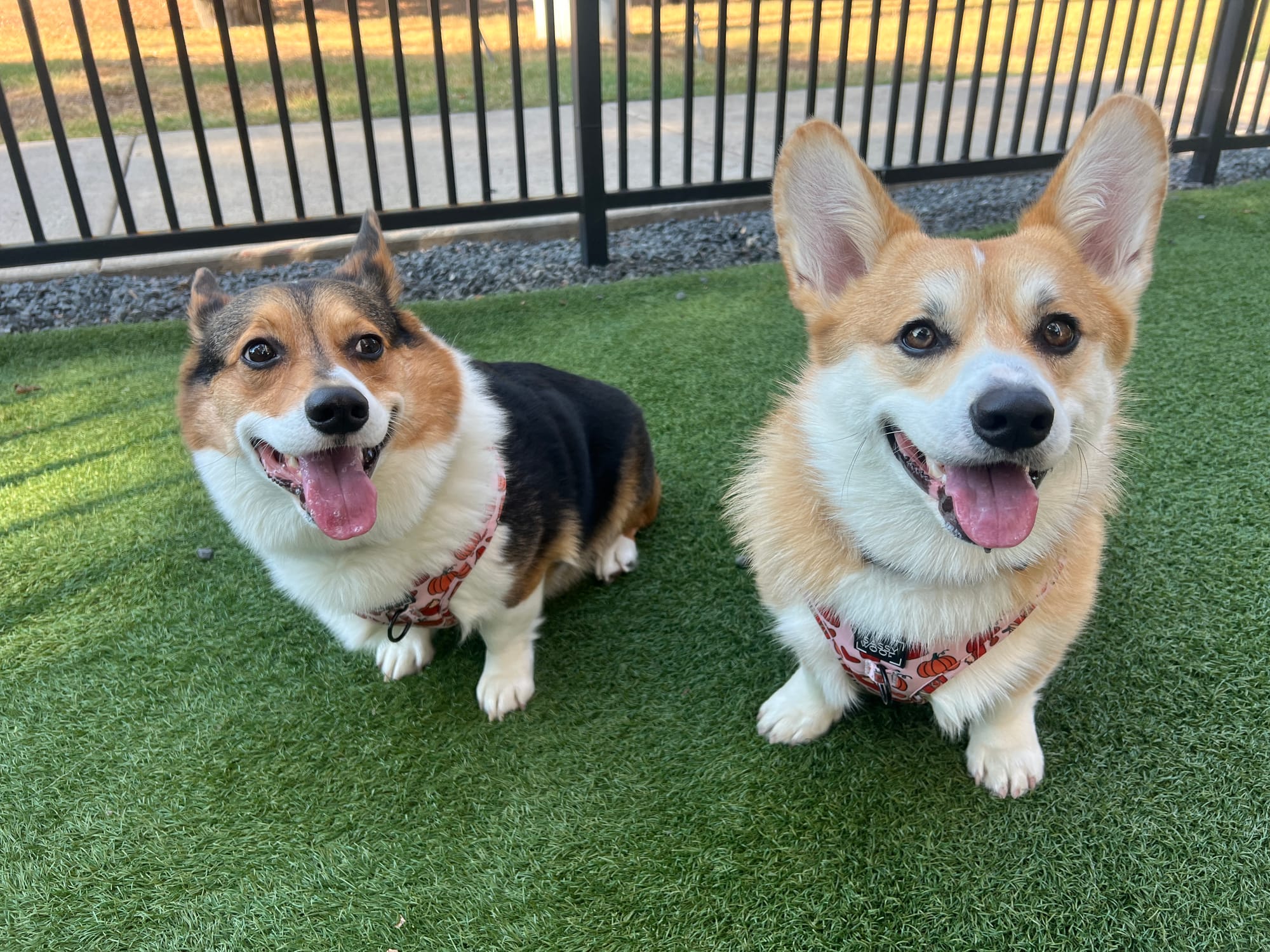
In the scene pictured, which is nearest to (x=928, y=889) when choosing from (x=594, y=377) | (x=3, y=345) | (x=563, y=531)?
(x=563, y=531)

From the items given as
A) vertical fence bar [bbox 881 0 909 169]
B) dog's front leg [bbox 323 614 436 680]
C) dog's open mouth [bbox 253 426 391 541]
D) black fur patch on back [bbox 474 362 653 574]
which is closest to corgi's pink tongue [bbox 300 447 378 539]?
dog's open mouth [bbox 253 426 391 541]

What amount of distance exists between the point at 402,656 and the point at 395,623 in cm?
23

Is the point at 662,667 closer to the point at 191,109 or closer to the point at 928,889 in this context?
the point at 928,889

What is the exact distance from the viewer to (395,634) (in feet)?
7.58

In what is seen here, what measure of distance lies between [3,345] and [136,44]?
1.70 m

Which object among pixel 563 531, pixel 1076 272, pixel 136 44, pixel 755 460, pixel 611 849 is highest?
pixel 136 44

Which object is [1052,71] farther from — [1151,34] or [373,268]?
[373,268]

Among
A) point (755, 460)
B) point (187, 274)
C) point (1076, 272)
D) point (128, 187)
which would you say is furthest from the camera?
point (128, 187)

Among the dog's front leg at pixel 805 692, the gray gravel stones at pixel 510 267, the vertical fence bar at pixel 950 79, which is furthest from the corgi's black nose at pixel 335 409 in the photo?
the vertical fence bar at pixel 950 79

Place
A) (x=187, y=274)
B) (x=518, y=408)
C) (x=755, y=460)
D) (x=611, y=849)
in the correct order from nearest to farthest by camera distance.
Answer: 1. (x=611, y=849)
2. (x=755, y=460)
3. (x=518, y=408)
4. (x=187, y=274)

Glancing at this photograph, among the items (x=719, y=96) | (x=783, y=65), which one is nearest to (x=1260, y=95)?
(x=783, y=65)

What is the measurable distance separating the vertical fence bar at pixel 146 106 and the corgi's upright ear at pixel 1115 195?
4.27m

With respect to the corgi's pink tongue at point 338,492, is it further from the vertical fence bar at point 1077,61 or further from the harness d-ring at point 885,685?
the vertical fence bar at point 1077,61

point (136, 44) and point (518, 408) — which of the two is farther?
point (136, 44)
